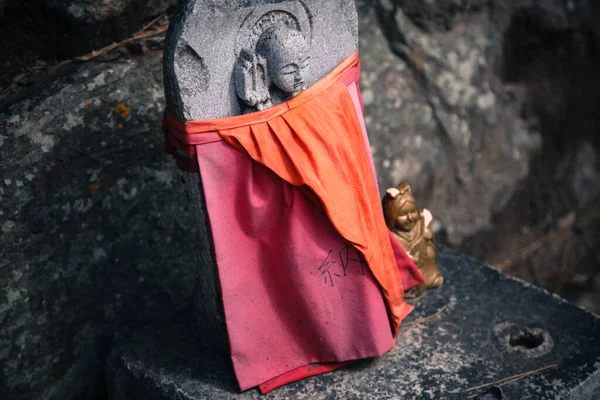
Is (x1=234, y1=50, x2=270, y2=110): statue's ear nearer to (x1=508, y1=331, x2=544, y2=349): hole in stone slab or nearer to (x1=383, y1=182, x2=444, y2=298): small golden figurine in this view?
(x1=383, y1=182, x2=444, y2=298): small golden figurine

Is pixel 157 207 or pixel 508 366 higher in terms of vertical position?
pixel 157 207

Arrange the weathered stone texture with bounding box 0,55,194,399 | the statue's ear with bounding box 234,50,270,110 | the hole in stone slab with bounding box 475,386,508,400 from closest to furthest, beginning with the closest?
the statue's ear with bounding box 234,50,270,110
the hole in stone slab with bounding box 475,386,508,400
the weathered stone texture with bounding box 0,55,194,399

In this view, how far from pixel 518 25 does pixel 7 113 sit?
2345 millimetres

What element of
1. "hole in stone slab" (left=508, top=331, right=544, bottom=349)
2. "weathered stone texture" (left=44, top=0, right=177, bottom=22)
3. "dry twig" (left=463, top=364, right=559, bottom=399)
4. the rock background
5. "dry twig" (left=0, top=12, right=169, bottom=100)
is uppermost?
"weathered stone texture" (left=44, top=0, right=177, bottom=22)

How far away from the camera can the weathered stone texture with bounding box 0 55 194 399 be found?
2.45 metres

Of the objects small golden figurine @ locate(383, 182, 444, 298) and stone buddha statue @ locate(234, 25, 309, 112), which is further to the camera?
small golden figurine @ locate(383, 182, 444, 298)

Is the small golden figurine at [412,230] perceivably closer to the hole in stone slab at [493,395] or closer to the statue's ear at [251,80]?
the hole in stone slab at [493,395]

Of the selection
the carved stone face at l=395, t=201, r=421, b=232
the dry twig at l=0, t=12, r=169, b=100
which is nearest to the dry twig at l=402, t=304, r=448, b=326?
the carved stone face at l=395, t=201, r=421, b=232

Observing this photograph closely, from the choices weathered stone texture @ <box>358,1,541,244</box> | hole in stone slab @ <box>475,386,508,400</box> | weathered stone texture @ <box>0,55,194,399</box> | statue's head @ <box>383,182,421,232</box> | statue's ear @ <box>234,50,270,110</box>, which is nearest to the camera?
statue's ear @ <box>234,50,270,110</box>

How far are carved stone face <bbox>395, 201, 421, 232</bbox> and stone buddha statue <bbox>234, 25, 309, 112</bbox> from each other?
0.64 m

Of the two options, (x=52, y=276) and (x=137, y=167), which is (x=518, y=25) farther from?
(x=52, y=276)

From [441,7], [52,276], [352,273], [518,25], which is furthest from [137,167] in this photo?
[518,25]

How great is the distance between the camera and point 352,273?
7.50 feet

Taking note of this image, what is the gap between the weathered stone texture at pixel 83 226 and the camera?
2.45 meters
